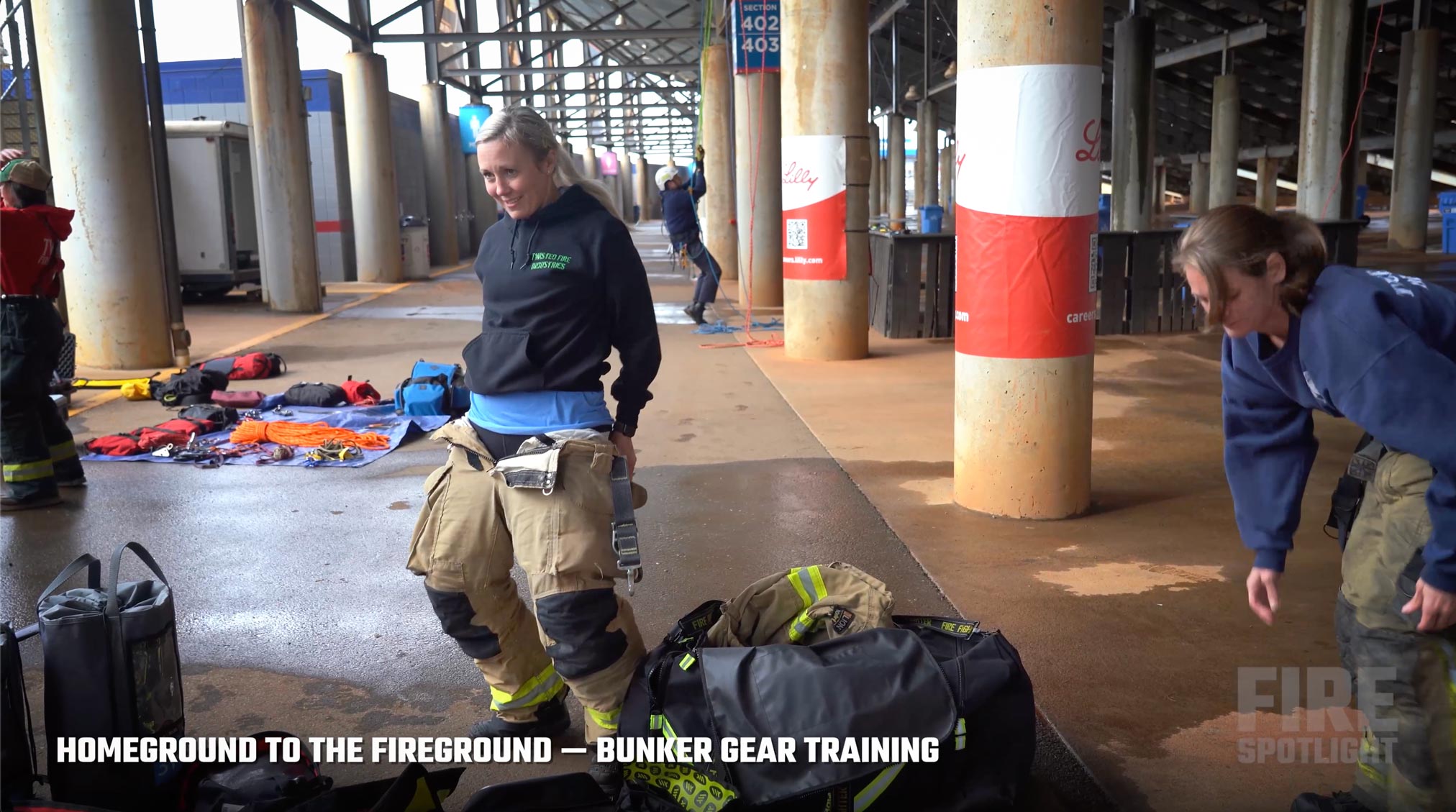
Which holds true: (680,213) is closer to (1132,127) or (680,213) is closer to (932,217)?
(1132,127)

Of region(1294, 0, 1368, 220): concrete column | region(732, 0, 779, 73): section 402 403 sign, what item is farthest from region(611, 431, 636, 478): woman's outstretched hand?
region(1294, 0, 1368, 220): concrete column

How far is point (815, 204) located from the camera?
996 centimetres

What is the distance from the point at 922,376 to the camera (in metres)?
9.38

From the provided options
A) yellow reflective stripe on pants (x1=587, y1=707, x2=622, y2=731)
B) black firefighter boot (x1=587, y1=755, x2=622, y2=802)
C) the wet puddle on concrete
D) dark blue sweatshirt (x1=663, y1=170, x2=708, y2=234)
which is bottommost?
black firefighter boot (x1=587, y1=755, x2=622, y2=802)

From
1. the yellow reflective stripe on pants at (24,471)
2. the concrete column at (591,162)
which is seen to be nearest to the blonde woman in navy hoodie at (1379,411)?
the yellow reflective stripe on pants at (24,471)

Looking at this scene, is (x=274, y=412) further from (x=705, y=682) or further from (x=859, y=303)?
(x=705, y=682)

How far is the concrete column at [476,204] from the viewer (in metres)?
27.7

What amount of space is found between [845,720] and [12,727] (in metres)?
1.91

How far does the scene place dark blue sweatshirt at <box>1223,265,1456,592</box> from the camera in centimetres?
203

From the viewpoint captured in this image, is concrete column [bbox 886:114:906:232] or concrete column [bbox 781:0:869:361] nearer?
concrete column [bbox 781:0:869:361]

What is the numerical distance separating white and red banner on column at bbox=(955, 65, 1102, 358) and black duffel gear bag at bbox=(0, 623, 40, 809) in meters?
4.01

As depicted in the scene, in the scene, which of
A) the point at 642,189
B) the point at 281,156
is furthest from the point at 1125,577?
the point at 642,189

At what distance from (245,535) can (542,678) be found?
9.28 feet

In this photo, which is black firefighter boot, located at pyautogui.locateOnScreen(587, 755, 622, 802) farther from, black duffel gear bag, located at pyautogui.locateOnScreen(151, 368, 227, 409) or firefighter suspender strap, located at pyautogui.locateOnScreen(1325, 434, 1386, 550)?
black duffel gear bag, located at pyautogui.locateOnScreen(151, 368, 227, 409)
